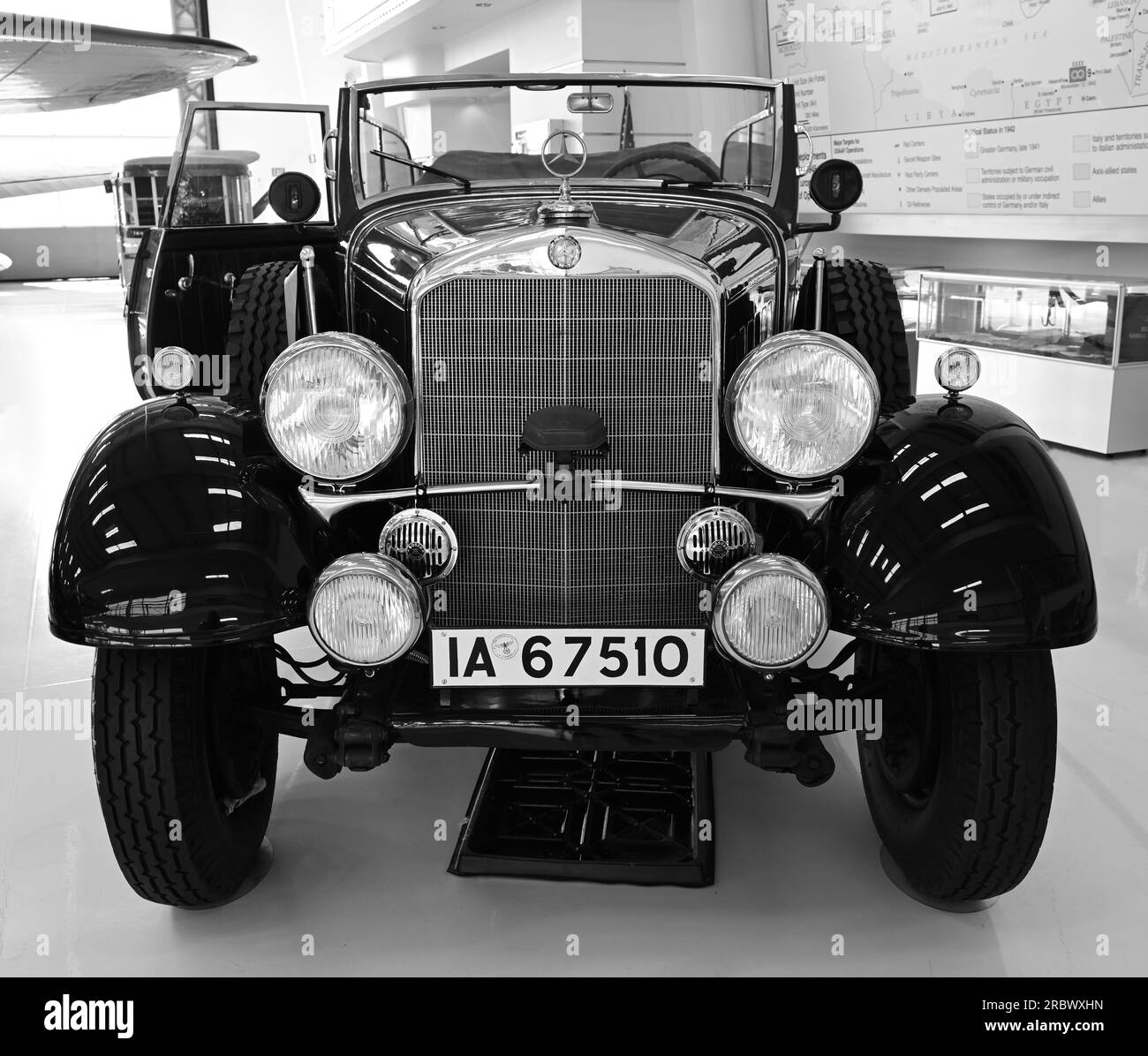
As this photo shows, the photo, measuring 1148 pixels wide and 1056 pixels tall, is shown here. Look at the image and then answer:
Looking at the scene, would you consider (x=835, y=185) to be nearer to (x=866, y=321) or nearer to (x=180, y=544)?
(x=866, y=321)

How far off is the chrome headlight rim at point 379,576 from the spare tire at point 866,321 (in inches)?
50.4

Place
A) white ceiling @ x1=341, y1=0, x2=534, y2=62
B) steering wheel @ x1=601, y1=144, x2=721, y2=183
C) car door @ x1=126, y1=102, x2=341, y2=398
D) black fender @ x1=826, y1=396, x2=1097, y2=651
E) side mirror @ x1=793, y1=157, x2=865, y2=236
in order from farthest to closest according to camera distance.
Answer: white ceiling @ x1=341, y1=0, x2=534, y2=62 → car door @ x1=126, y1=102, x2=341, y2=398 → steering wheel @ x1=601, y1=144, x2=721, y2=183 → side mirror @ x1=793, y1=157, x2=865, y2=236 → black fender @ x1=826, y1=396, x2=1097, y2=651

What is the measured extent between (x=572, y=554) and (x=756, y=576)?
Answer: 357mm

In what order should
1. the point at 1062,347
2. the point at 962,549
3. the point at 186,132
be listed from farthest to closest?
1. the point at 1062,347
2. the point at 186,132
3. the point at 962,549

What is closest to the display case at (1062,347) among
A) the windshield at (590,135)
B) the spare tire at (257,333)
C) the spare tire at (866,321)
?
the windshield at (590,135)

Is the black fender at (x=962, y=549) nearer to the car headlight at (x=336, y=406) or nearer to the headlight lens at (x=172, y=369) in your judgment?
the car headlight at (x=336, y=406)

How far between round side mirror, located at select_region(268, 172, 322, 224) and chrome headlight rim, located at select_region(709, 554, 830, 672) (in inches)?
67.2

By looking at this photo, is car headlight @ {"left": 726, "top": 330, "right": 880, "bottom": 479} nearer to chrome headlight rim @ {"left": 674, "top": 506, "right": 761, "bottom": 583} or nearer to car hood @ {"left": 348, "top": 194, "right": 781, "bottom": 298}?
chrome headlight rim @ {"left": 674, "top": 506, "right": 761, "bottom": 583}

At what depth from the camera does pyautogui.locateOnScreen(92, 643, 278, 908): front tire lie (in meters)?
1.81

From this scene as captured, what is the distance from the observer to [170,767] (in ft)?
5.99

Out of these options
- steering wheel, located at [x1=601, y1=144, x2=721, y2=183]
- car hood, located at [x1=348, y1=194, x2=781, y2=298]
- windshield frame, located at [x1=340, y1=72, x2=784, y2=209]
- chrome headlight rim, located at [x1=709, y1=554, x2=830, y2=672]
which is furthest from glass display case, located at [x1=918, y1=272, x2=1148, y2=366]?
chrome headlight rim, located at [x1=709, y1=554, x2=830, y2=672]

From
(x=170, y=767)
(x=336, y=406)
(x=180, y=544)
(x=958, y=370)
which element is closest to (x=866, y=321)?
(x=958, y=370)

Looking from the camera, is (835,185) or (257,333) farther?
(257,333)
